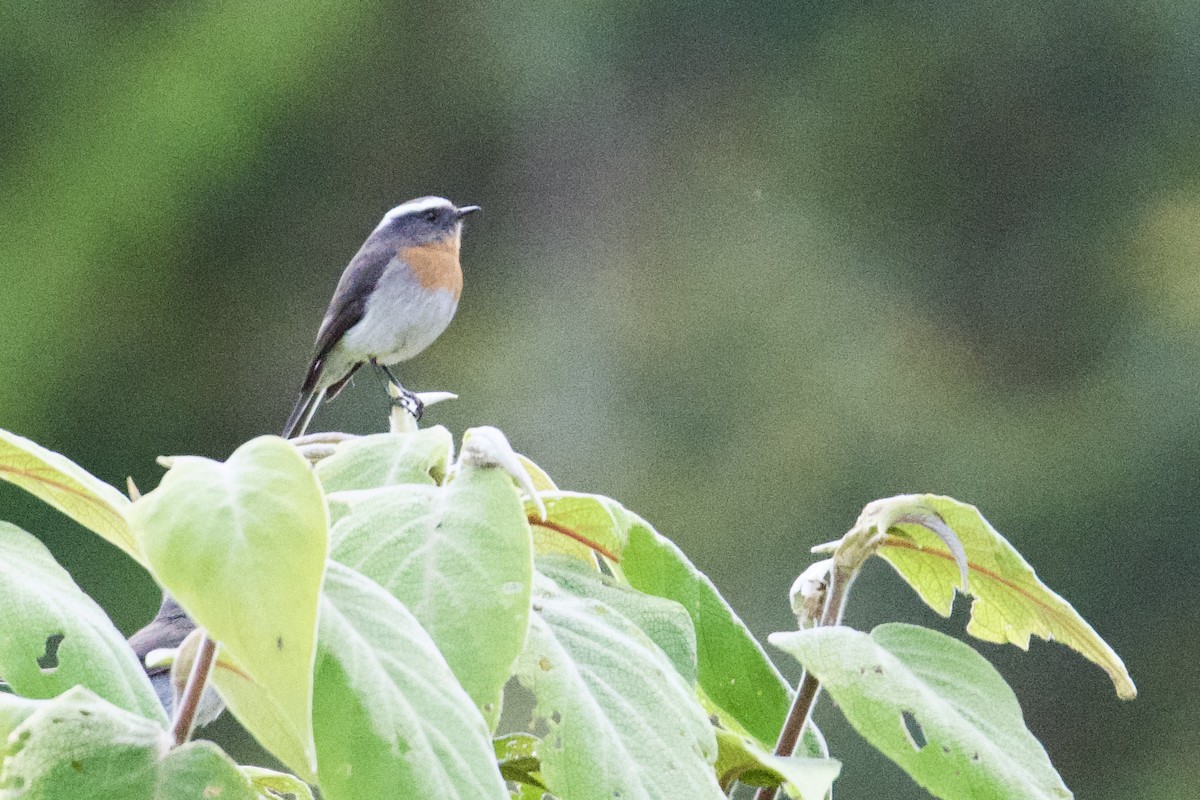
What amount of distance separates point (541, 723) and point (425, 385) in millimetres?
3641

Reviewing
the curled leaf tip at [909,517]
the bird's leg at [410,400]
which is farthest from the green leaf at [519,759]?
the bird's leg at [410,400]

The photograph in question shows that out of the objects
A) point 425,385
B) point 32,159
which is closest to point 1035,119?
point 425,385

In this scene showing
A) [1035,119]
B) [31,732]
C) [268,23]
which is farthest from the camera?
[1035,119]

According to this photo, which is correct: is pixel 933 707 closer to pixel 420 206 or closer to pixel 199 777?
pixel 199 777

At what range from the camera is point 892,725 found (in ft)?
1.11

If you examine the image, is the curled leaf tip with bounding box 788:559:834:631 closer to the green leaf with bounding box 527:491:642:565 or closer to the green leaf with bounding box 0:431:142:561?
the green leaf with bounding box 527:491:642:565

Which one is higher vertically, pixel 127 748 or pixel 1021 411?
pixel 127 748

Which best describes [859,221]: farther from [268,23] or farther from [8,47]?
[8,47]

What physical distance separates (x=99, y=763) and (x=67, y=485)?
9 centimetres

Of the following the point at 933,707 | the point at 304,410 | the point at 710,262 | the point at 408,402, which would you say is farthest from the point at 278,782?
the point at 710,262

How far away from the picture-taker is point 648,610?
360mm

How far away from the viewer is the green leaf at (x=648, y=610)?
0.36 meters

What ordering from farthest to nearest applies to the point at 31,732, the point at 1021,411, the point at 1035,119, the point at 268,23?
the point at 1035,119 → the point at 268,23 → the point at 1021,411 → the point at 31,732

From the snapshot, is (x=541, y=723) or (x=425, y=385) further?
(x=425, y=385)
